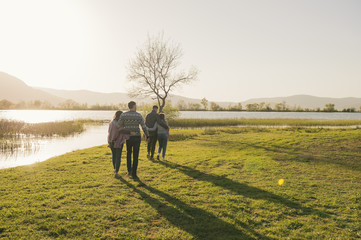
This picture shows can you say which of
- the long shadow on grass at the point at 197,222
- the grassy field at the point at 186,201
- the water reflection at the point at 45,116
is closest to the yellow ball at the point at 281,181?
the grassy field at the point at 186,201

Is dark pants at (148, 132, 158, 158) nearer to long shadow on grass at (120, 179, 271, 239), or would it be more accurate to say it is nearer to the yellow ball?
long shadow on grass at (120, 179, 271, 239)

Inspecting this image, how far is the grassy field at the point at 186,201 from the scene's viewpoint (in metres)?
5.12

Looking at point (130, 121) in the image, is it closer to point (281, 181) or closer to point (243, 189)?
A: point (243, 189)

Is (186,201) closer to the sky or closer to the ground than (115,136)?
closer to the ground

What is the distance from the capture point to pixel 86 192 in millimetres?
7461

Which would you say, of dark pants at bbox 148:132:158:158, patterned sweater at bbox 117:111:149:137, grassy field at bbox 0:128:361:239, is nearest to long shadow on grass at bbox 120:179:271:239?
grassy field at bbox 0:128:361:239

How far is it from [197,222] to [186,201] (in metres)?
1.30

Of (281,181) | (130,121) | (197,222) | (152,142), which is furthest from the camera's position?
(152,142)

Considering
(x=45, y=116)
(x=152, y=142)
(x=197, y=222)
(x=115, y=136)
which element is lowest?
(x=197, y=222)

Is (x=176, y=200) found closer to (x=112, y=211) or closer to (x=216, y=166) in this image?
(x=112, y=211)

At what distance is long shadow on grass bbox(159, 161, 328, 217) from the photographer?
6.44 m

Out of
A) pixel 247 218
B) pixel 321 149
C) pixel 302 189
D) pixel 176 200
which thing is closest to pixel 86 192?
pixel 176 200

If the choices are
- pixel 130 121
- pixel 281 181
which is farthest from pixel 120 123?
pixel 281 181

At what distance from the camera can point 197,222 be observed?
5512 mm
